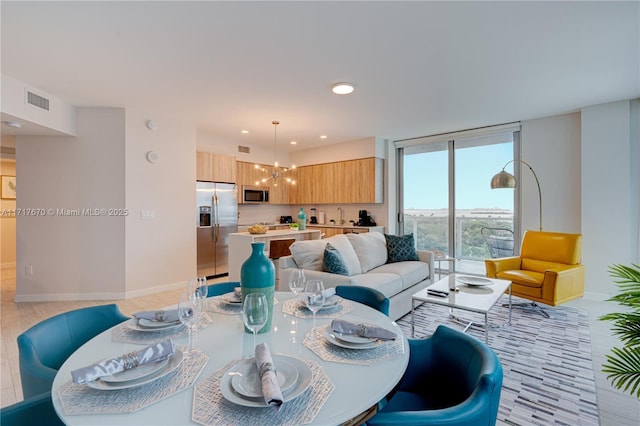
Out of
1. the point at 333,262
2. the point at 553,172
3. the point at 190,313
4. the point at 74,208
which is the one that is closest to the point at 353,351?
the point at 190,313

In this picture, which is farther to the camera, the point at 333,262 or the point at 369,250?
the point at 369,250

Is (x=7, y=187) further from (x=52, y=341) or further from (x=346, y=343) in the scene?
(x=346, y=343)

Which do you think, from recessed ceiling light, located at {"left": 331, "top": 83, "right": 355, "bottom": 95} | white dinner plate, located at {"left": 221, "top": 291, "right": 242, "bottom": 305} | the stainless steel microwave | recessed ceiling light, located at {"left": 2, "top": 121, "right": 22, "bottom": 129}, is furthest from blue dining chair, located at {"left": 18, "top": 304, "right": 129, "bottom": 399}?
the stainless steel microwave

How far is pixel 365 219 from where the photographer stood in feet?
20.9

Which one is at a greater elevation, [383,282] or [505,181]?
[505,181]

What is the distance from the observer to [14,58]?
9.30 ft

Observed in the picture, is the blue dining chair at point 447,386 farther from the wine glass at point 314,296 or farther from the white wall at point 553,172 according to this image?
the white wall at point 553,172

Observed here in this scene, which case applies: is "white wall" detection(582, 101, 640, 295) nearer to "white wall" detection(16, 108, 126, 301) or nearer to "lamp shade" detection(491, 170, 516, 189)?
"lamp shade" detection(491, 170, 516, 189)

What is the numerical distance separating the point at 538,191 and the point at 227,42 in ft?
16.0

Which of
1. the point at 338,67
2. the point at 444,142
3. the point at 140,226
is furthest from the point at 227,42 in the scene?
the point at 444,142

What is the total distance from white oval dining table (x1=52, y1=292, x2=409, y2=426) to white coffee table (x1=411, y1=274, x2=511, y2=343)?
4.65 feet

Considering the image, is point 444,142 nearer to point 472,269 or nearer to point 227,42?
point 472,269

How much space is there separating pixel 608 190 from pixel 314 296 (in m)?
4.75

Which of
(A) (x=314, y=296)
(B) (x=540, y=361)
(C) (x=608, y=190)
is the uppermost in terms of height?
(C) (x=608, y=190)
